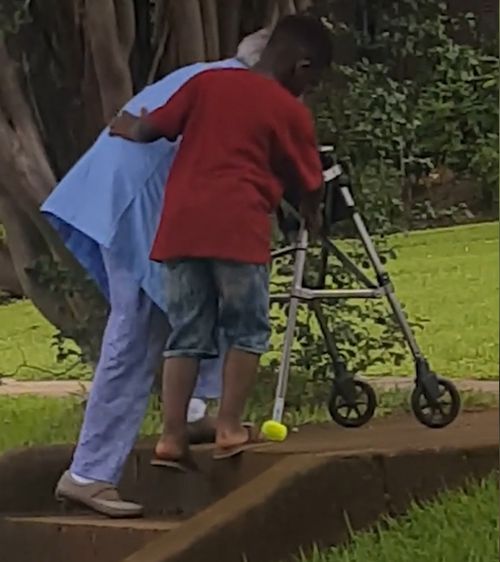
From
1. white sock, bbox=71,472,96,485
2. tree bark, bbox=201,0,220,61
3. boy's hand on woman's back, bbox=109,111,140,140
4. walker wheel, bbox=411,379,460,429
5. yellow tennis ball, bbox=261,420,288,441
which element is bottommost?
white sock, bbox=71,472,96,485

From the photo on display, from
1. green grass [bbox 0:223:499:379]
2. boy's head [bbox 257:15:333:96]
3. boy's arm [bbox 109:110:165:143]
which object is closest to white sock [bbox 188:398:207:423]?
green grass [bbox 0:223:499:379]

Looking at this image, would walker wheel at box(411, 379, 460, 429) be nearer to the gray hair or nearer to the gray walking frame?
the gray walking frame

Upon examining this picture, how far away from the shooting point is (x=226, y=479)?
4.30 metres

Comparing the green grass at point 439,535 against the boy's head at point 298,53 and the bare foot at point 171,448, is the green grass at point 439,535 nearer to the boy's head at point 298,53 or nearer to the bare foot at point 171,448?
the bare foot at point 171,448

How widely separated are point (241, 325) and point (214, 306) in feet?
0.25

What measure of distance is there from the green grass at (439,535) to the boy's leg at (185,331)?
0.48 metres

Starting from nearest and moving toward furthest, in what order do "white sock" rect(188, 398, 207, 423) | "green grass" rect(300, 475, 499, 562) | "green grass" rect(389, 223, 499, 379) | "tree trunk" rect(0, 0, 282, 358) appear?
"green grass" rect(389, 223, 499, 379), "green grass" rect(300, 475, 499, 562), "white sock" rect(188, 398, 207, 423), "tree trunk" rect(0, 0, 282, 358)

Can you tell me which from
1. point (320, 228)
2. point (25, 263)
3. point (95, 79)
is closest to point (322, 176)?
point (320, 228)

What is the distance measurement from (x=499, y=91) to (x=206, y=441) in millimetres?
1187

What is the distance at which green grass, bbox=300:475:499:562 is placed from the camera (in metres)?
3.88

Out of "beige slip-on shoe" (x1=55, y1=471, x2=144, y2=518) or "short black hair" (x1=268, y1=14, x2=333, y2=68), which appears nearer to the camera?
"short black hair" (x1=268, y1=14, x2=333, y2=68)

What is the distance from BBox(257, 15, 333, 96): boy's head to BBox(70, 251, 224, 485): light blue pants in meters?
0.61

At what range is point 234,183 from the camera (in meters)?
3.82

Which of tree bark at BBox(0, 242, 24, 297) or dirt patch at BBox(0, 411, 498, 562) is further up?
tree bark at BBox(0, 242, 24, 297)
